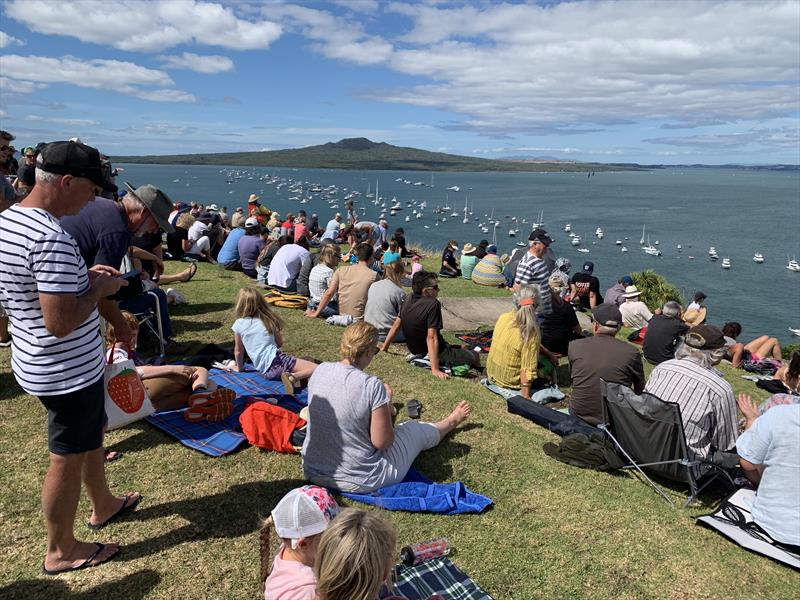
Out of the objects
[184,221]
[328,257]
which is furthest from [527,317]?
[184,221]

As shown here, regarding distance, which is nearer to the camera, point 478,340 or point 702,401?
point 702,401

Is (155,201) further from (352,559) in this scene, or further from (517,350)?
(517,350)

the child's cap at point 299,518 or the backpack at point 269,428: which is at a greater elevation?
Answer: the child's cap at point 299,518

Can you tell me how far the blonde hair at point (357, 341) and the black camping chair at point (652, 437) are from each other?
6.88 feet

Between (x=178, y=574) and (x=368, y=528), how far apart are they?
1.74 meters

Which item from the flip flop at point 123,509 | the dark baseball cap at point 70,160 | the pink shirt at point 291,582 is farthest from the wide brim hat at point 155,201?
the pink shirt at point 291,582

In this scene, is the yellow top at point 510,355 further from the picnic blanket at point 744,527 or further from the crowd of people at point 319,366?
the picnic blanket at point 744,527

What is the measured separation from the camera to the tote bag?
12.7ft

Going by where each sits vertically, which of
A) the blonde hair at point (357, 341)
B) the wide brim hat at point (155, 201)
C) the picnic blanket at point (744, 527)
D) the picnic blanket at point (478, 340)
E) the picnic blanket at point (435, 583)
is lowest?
the picnic blanket at point (478, 340)

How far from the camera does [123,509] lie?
351 cm

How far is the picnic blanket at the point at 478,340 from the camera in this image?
8172mm

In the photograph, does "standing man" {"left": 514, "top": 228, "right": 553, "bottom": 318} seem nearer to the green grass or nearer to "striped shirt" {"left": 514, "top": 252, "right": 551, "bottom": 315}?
"striped shirt" {"left": 514, "top": 252, "right": 551, "bottom": 315}

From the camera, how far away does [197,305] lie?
880 centimetres

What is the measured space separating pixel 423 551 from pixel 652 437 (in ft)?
7.36
